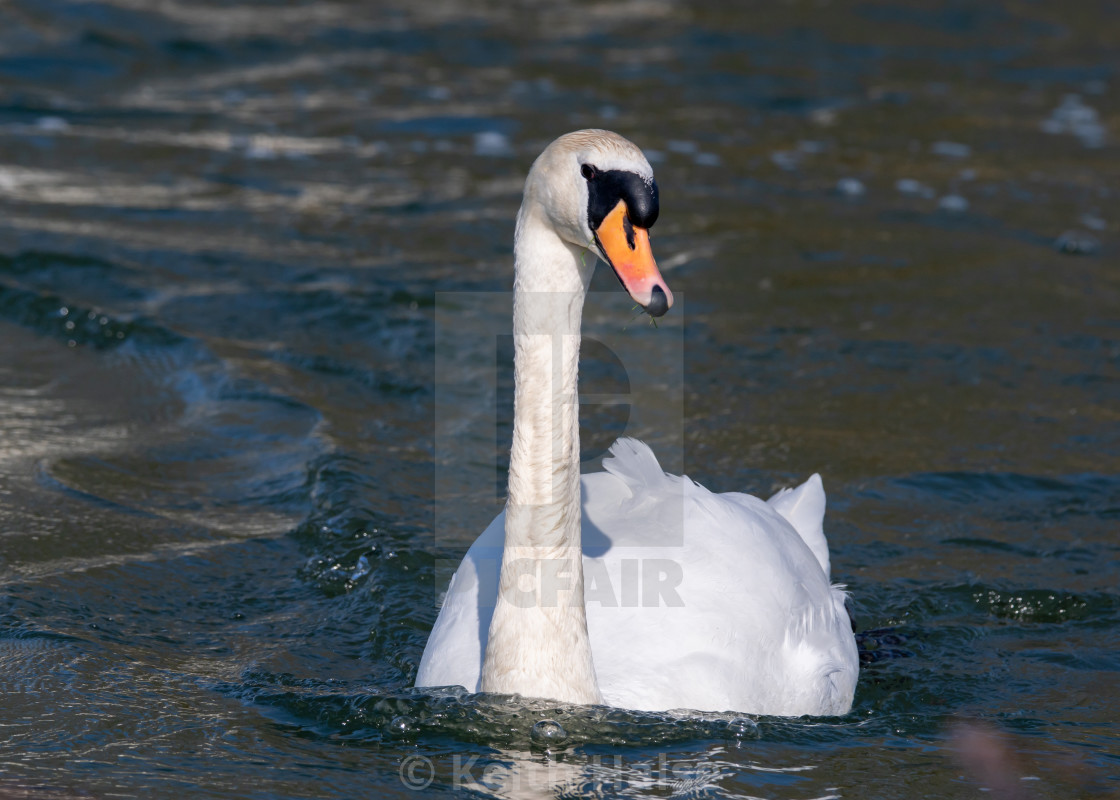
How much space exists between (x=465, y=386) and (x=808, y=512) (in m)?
2.85

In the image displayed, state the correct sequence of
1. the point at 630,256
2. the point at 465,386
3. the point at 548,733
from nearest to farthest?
the point at 630,256
the point at 548,733
the point at 465,386

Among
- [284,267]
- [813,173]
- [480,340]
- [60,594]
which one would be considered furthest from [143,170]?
[60,594]

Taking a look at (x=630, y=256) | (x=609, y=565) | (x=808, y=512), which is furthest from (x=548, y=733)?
(x=808, y=512)

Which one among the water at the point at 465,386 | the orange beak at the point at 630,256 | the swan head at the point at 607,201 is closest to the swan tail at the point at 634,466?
the water at the point at 465,386

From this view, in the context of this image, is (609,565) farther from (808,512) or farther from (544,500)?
(808,512)

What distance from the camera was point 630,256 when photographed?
11.3ft

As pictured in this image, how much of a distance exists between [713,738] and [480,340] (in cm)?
470

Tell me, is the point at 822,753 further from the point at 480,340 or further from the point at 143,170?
the point at 143,170

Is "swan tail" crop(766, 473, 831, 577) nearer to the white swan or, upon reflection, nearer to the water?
the white swan

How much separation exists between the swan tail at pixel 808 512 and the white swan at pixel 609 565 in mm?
227

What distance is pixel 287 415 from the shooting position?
7391 mm

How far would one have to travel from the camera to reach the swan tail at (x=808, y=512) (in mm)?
5508

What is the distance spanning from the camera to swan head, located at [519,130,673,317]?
11.3 feet

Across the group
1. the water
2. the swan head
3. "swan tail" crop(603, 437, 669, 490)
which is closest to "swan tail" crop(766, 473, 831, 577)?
the water
